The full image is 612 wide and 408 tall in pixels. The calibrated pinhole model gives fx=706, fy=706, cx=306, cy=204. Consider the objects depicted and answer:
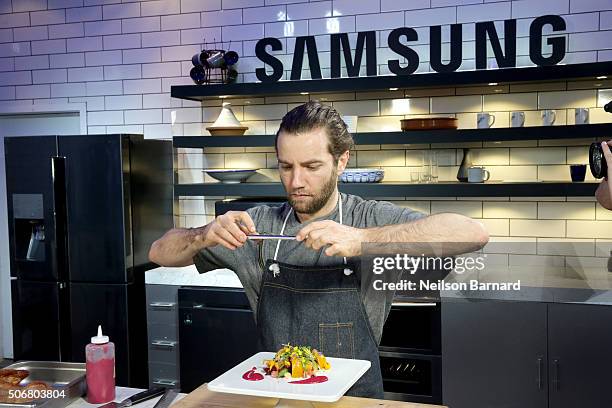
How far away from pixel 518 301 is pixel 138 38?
11.3ft

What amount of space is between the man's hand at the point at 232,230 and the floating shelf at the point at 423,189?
7.92ft

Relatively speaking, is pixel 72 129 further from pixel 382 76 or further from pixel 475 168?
pixel 475 168

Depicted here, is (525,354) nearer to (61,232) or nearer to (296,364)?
(296,364)

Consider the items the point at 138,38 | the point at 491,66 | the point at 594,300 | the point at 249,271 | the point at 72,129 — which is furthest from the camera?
the point at 72,129

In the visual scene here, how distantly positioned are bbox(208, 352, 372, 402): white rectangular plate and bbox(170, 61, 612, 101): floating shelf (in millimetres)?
2758

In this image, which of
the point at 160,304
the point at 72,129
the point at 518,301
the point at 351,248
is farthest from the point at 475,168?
the point at 72,129

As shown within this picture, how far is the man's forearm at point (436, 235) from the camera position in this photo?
2.19 meters

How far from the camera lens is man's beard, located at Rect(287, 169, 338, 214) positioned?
7.56 feet

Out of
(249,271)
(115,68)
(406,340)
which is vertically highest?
(115,68)

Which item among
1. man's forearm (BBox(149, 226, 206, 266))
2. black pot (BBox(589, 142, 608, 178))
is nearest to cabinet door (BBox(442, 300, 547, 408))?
black pot (BBox(589, 142, 608, 178))

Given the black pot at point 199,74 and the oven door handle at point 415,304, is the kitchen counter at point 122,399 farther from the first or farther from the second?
the black pot at point 199,74

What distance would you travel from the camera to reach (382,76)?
14.9ft

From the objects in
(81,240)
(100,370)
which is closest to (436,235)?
(100,370)

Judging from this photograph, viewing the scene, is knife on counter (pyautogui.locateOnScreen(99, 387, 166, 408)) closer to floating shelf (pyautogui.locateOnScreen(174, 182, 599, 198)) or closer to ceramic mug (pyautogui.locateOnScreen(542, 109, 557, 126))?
floating shelf (pyautogui.locateOnScreen(174, 182, 599, 198))
